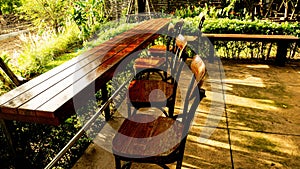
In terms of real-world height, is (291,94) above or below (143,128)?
below

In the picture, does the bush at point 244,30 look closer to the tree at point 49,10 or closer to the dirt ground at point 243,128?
the dirt ground at point 243,128

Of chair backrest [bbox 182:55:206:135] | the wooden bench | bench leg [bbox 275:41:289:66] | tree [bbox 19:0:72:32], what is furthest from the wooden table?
tree [bbox 19:0:72:32]

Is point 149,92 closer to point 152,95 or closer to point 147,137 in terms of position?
point 152,95

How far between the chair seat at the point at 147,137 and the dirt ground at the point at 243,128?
0.61 metres

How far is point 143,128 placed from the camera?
1759mm

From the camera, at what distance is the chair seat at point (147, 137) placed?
4.88 ft

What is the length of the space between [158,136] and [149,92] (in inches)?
26.3

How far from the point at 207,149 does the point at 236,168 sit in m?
0.35

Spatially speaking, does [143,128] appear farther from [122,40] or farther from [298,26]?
[298,26]

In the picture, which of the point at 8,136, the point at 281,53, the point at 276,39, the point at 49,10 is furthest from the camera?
the point at 49,10

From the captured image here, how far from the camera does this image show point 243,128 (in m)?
2.76

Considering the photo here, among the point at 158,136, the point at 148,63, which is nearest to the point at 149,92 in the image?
the point at 158,136

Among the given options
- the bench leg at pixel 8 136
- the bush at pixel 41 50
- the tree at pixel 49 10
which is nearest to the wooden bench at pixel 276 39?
the bush at pixel 41 50

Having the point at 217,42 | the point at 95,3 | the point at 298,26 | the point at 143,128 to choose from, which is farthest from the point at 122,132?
the point at 95,3
